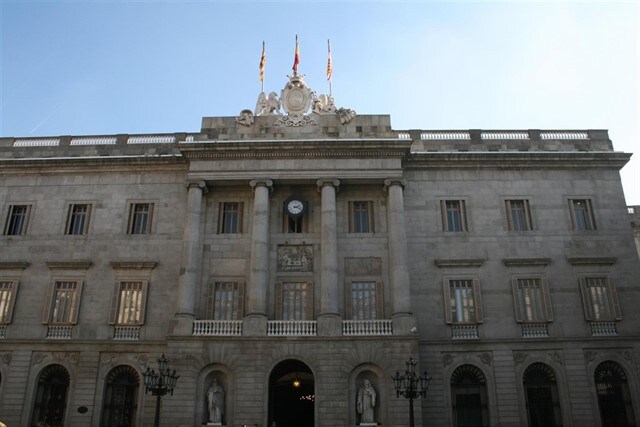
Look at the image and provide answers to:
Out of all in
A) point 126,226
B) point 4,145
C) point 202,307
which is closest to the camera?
point 202,307

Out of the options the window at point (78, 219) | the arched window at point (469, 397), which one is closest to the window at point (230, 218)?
the window at point (78, 219)

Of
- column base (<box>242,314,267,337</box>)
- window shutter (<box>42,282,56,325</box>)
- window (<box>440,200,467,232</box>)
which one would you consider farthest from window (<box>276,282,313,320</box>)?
window shutter (<box>42,282,56,325</box>)

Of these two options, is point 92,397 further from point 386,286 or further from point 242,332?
point 386,286

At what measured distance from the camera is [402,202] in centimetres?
2998

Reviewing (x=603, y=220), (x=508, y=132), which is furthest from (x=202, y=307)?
(x=603, y=220)

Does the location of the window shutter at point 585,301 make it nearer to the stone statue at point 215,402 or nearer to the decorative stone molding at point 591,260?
the decorative stone molding at point 591,260

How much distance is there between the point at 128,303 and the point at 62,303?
140 inches

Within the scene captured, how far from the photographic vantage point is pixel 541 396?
2811cm

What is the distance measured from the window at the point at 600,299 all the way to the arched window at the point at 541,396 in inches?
144

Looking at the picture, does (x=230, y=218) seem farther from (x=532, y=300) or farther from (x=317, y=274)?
(x=532, y=300)

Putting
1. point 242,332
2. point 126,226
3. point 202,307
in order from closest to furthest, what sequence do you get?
1. point 242,332
2. point 202,307
3. point 126,226

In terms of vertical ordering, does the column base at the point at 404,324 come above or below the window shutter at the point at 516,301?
below

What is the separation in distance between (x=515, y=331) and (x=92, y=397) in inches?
854

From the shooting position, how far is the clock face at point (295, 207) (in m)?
30.4
